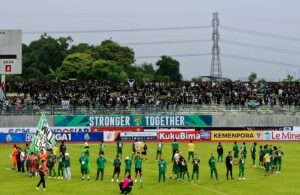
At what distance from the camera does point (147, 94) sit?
77.9 m

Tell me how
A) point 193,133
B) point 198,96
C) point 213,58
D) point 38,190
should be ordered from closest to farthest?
point 38,190, point 193,133, point 198,96, point 213,58

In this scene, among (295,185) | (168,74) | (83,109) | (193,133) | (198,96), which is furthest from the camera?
(168,74)

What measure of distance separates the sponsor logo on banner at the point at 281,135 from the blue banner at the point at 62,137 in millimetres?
17834

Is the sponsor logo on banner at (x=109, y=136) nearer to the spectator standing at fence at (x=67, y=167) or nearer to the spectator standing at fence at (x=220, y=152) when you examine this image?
the spectator standing at fence at (x=220, y=152)

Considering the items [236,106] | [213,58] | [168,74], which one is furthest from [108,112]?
[168,74]

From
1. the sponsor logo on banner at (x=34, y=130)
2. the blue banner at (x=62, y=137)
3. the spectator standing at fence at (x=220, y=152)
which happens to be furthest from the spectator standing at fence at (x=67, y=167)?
the sponsor logo on banner at (x=34, y=130)

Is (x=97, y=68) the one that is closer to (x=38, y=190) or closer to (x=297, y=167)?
(x=297, y=167)

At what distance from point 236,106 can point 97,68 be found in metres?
38.4

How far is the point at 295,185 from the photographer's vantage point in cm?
3472

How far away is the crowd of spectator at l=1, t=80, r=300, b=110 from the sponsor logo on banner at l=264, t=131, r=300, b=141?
9.63m

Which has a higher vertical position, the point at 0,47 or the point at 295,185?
the point at 0,47

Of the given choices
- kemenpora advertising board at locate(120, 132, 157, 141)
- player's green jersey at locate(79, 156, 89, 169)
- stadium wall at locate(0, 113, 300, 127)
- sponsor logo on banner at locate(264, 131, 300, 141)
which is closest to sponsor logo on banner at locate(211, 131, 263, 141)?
sponsor logo on banner at locate(264, 131, 300, 141)

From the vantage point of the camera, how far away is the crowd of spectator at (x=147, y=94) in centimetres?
7258

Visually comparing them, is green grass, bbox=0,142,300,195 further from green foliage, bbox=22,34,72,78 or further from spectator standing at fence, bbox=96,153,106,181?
green foliage, bbox=22,34,72,78
